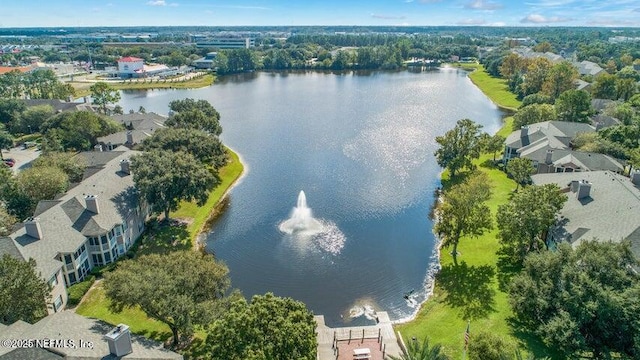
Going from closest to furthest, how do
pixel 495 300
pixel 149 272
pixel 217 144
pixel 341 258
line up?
pixel 149 272 < pixel 495 300 < pixel 341 258 < pixel 217 144

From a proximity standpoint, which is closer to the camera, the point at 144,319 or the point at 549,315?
the point at 549,315

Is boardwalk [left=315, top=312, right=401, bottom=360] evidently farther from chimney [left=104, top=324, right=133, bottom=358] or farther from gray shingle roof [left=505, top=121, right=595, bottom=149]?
gray shingle roof [left=505, top=121, right=595, bottom=149]

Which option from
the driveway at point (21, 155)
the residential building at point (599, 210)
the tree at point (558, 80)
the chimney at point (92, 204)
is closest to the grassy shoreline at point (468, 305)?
the residential building at point (599, 210)

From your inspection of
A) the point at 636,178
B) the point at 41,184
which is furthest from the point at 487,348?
the point at 41,184

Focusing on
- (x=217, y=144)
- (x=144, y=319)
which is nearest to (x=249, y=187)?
(x=217, y=144)

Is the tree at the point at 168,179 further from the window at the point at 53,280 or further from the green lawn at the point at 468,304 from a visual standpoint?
the green lawn at the point at 468,304

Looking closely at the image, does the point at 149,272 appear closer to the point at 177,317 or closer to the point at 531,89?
the point at 177,317

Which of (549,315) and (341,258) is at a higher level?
(549,315)
